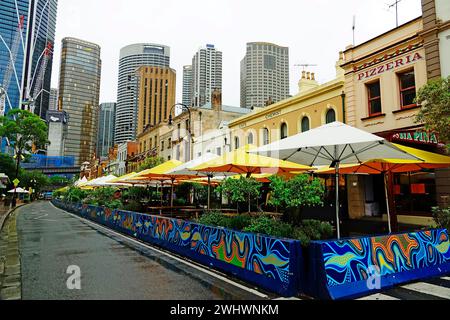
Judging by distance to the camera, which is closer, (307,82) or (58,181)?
(307,82)

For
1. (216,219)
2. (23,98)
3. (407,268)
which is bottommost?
(407,268)

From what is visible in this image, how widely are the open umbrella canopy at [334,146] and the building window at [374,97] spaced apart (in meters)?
7.74

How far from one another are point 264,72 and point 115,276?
367 feet

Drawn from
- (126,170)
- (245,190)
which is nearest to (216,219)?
(245,190)

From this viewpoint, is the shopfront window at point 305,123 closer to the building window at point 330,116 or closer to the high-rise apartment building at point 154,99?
the building window at point 330,116

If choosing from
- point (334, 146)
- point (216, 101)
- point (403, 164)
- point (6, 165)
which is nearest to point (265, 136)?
point (403, 164)

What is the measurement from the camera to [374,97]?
1600cm

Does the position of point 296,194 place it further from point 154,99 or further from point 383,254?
point 154,99

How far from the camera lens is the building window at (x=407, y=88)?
14289mm

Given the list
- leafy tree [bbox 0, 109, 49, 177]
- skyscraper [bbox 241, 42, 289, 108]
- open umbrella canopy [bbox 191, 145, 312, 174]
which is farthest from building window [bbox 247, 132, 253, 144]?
skyscraper [bbox 241, 42, 289, 108]

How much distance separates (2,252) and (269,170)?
856 centimetres

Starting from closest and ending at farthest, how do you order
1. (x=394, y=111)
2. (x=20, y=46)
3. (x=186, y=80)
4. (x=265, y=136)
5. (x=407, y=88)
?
(x=407, y=88) → (x=394, y=111) → (x=265, y=136) → (x=186, y=80) → (x=20, y=46)
